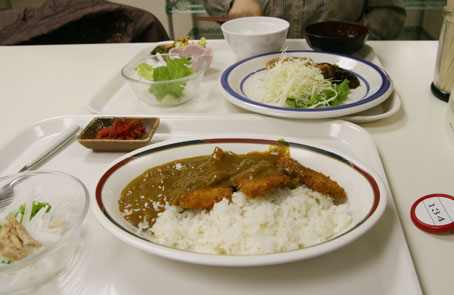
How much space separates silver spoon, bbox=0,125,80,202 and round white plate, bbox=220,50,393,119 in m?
0.71

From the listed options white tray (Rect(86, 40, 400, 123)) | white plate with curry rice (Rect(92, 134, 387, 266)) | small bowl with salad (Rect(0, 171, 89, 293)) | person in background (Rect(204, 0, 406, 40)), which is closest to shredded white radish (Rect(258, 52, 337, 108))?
white tray (Rect(86, 40, 400, 123))

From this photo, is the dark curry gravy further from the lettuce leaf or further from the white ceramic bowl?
the white ceramic bowl

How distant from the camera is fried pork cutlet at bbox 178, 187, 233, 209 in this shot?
1077 millimetres

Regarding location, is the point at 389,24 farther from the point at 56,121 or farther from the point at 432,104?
the point at 56,121

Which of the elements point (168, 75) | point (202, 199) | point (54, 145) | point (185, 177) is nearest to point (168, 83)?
point (168, 75)

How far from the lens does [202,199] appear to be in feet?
3.53

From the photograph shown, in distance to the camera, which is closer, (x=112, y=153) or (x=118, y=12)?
(x=112, y=153)

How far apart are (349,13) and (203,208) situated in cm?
246

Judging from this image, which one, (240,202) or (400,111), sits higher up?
(240,202)

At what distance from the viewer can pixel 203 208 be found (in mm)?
1097

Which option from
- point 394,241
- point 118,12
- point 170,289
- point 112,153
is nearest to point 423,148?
point 394,241

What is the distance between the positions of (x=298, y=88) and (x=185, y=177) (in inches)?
32.2

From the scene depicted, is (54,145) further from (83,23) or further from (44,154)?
(83,23)

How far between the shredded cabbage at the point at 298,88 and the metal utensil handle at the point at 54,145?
2.88ft
